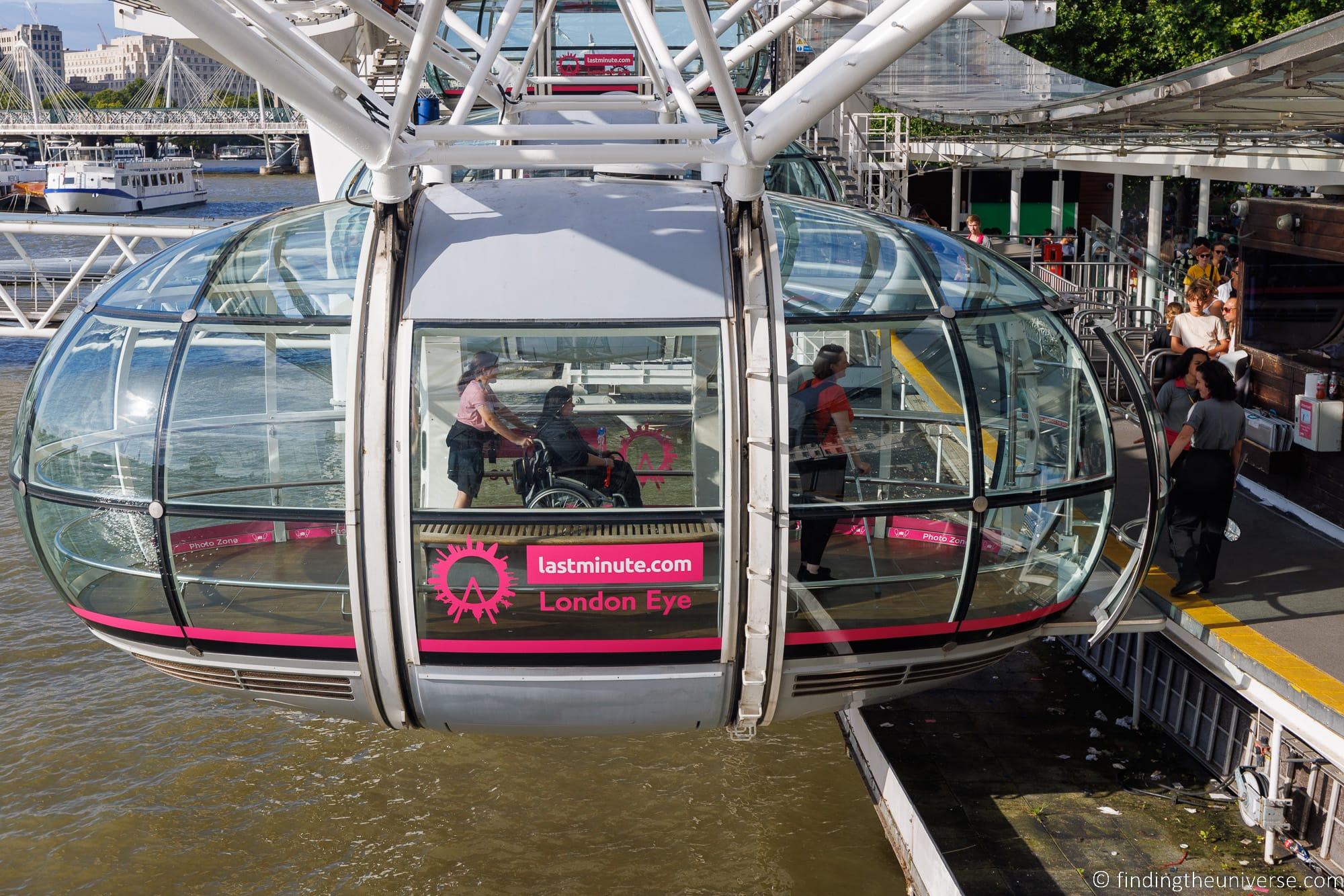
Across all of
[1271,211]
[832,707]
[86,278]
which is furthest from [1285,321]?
[86,278]

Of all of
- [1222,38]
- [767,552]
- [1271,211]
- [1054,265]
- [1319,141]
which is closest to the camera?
Result: [767,552]

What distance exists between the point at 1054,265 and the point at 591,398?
13.6 metres

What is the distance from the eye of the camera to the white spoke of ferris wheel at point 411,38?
6.87 meters

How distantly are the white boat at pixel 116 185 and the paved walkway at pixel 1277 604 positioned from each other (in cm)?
7049

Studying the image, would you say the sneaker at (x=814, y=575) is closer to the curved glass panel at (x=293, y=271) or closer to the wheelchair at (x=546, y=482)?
the wheelchair at (x=546, y=482)

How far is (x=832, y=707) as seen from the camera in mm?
6391

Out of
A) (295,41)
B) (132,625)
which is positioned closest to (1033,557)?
(295,41)

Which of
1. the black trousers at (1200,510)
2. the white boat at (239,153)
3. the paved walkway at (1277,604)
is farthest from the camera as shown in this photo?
the white boat at (239,153)

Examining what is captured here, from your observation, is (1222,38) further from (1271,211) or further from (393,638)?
(393,638)

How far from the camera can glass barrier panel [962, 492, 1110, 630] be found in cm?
620

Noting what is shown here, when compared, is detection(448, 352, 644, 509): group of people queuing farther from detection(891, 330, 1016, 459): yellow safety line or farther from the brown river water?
the brown river water

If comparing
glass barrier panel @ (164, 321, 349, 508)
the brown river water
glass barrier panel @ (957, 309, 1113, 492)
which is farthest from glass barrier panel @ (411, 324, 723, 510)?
the brown river water

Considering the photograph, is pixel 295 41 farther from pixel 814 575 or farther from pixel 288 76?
pixel 814 575

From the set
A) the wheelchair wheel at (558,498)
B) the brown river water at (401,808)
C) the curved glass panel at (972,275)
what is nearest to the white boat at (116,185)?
the brown river water at (401,808)
